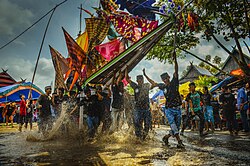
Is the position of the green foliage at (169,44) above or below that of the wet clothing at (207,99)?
above

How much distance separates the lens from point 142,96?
22.4 ft

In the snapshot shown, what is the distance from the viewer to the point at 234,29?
12586 mm

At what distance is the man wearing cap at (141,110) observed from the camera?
263 inches

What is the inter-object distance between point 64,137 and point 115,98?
2909 millimetres

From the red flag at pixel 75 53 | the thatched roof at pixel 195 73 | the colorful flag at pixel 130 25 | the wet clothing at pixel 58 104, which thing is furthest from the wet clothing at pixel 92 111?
the thatched roof at pixel 195 73

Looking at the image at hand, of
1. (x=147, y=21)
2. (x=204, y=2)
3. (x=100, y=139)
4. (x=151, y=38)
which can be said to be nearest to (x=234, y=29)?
(x=204, y=2)

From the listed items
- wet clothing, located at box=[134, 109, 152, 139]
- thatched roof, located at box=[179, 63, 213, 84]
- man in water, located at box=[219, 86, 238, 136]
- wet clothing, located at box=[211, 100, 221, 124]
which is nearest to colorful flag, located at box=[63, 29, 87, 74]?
wet clothing, located at box=[134, 109, 152, 139]

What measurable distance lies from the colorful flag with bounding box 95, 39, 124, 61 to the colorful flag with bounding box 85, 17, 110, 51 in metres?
0.49

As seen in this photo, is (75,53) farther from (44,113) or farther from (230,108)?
(230,108)

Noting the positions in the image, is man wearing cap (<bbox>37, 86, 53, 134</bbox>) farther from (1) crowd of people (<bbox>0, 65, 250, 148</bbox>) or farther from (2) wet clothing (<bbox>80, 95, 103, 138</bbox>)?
(2) wet clothing (<bbox>80, 95, 103, 138</bbox>)

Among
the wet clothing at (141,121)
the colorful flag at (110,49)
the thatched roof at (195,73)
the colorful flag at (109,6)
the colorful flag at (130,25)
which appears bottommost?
the wet clothing at (141,121)

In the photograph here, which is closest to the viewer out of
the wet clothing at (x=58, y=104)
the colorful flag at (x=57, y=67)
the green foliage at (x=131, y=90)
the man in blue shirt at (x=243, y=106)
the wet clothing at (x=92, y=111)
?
the wet clothing at (x=92, y=111)

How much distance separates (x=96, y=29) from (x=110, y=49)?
136cm

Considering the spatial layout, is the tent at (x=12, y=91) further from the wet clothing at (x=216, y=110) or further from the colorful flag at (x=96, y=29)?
the wet clothing at (x=216, y=110)
